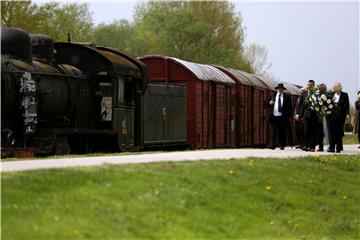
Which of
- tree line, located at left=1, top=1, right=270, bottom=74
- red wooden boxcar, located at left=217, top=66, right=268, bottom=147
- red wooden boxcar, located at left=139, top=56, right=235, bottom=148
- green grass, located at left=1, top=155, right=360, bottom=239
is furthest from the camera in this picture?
tree line, located at left=1, top=1, right=270, bottom=74

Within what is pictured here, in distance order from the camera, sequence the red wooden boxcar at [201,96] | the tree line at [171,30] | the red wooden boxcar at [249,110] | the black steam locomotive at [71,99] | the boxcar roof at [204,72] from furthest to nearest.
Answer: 1. the tree line at [171,30]
2. the red wooden boxcar at [249,110]
3. the boxcar roof at [204,72]
4. the red wooden boxcar at [201,96]
5. the black steam locomotive at [71,99]

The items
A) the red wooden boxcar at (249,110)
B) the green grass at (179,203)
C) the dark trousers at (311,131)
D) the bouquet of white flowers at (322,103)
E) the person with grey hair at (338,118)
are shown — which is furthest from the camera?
the red wooden boxcar at (249,110)

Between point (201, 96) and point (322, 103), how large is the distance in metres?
7.89

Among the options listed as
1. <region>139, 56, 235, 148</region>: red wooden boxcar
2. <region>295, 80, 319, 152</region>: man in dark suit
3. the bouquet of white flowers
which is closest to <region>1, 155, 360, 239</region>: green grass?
the bouquet of white flowers

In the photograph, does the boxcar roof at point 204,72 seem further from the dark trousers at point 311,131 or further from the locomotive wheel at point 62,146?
the locomotive wheel at point 62,146

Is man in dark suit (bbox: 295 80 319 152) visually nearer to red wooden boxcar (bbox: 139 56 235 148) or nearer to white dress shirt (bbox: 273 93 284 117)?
white dress shirt (bbox: 273 93 284 117)

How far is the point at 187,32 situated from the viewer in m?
65.7

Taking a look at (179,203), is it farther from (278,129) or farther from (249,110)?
(249,110)

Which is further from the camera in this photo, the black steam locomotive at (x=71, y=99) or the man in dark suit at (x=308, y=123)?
the man in dark suit at (x=308, y=123)

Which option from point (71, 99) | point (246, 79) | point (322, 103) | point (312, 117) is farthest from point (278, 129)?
point (246, 79)

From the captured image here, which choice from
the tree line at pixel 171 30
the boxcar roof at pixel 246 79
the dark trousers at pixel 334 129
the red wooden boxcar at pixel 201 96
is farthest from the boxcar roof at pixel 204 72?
the tree line at pixel 171 30

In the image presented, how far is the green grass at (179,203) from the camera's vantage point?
9266 millimetres

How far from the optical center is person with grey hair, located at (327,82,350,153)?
23016 mm

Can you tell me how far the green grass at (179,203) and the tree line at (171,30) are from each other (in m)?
41.8
